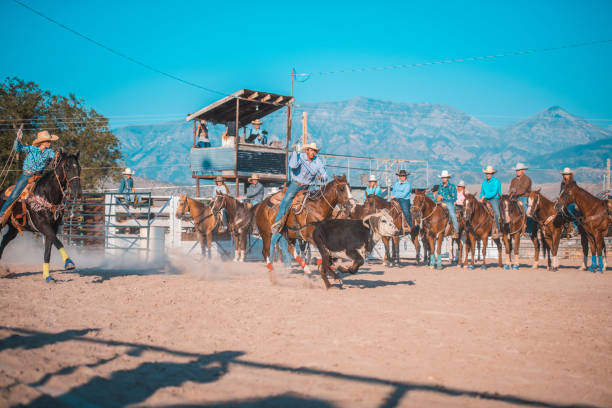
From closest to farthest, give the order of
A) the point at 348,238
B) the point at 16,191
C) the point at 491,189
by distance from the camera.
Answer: the point at 348,238
the point at 16,191
the point at 491,189

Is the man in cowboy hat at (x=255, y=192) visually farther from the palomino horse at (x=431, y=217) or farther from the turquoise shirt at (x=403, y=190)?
the palomino horse at (x=431, y=217)

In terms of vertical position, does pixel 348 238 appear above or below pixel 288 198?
below

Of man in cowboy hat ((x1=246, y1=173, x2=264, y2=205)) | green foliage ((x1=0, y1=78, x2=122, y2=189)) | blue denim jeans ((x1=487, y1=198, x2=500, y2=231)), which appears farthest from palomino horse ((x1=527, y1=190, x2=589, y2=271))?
green foliage ((x1=0, y1=78, x2=122, y2=189))

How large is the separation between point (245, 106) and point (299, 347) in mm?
24088

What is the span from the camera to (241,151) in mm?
26250

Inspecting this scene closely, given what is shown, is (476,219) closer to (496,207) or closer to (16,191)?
(496,207)

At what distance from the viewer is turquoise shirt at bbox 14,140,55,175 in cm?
897

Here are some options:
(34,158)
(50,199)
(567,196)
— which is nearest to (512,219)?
(567,196)

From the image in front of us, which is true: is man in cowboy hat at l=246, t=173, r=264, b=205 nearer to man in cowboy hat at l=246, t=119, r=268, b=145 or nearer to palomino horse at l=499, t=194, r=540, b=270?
palomino horse at l=499, t=194, r=540, b=270

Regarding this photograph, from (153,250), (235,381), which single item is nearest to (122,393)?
(235,381)

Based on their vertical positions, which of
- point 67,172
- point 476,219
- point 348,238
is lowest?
point 348,238

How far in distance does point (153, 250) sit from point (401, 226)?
331 inches

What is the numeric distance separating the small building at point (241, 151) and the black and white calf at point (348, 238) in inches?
672

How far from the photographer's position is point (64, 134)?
4122 centimetres
